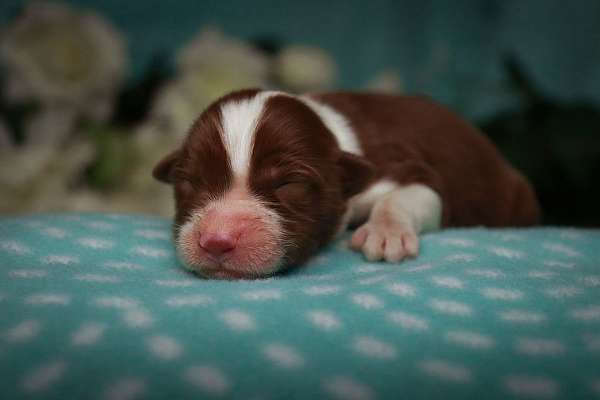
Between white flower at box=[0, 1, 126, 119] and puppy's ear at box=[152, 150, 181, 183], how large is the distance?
1.95m

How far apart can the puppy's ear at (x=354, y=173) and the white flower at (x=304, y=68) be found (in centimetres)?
203

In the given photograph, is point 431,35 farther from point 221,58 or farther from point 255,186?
point 255,186

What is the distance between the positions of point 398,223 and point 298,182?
0.42 meters

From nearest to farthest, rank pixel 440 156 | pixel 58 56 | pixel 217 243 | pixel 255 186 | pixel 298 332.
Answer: pixel 298 332
pixel 217 243
pixel 255 186
pixel 440 156
pixel 58 56

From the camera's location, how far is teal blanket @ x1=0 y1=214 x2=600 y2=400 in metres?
1.10

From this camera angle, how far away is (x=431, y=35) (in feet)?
14.5

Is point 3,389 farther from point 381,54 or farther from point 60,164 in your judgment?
point 381,54

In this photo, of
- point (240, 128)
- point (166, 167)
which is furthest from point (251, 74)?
point (240, 128)

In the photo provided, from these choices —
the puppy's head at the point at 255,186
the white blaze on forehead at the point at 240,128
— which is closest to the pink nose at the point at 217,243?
the puppy's head at the point at 255,186

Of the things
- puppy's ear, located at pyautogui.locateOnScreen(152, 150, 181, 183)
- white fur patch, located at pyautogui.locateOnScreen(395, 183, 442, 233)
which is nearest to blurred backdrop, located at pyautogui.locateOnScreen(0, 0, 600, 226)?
puppy's ear, located at pyautogui.locateOnScreen(152, 150, 181, 183)

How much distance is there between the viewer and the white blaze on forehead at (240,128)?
6.11 feet

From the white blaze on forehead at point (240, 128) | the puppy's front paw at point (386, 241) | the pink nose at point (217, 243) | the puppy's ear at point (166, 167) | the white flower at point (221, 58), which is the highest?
the white flower at point (221, 58)

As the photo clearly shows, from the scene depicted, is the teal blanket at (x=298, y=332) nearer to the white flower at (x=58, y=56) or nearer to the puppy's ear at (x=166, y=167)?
the puppy's ear at (x=166, y=167)

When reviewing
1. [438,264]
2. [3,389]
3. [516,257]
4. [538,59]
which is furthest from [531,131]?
[3,389]
